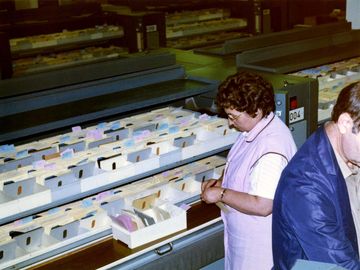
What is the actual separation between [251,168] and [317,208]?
0.93 m

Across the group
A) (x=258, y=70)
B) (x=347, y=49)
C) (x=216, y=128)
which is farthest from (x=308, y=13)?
(x=216, y=128)

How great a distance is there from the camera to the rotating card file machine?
4.03 m

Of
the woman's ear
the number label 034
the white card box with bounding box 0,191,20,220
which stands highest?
the woman's ear

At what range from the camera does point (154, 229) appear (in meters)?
3.40

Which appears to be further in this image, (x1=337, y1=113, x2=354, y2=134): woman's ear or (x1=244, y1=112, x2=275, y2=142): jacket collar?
(x1=244, y1=112, x2=275, y2=142): jacket collar

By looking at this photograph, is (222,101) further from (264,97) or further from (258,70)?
Answer: (258,70)

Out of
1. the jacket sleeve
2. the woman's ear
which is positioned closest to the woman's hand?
the jacket sleeve

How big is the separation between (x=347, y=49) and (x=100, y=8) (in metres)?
4.68

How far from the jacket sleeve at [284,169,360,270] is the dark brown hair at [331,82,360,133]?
9.7 inches

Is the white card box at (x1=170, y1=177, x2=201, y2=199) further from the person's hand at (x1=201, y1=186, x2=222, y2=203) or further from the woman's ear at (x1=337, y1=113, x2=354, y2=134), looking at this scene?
the woman's ear at (x1=337, y1=113, x2=354, y2=134)

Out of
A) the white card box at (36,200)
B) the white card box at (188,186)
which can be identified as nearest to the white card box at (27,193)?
the white card box at (36,200)

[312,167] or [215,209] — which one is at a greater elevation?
[312,167]

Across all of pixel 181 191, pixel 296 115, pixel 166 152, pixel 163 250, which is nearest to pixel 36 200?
pixel 163 250

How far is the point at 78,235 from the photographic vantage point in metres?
3.35
